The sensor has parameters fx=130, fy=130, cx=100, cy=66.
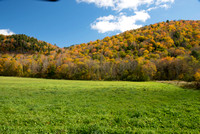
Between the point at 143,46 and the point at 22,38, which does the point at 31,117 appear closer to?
the point at 143,46

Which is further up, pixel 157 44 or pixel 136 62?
pixel 157 44

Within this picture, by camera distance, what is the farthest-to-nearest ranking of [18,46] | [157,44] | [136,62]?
1. [18,46]
2. [157,44]
3. [136,62]

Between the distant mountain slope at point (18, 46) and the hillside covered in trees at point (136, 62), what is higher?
the distant mountain slope at point (18, 46)

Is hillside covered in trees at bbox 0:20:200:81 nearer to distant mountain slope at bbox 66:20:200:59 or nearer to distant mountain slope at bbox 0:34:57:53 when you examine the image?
distant mountain slope at bbox 66:20:200:59

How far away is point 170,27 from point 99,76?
375ft

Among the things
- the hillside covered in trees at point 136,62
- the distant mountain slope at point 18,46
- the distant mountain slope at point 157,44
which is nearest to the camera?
the hillside covered in trees at point 136,62

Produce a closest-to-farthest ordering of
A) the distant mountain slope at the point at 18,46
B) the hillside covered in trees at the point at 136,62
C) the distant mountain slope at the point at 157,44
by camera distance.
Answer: the hillside covered in trees at the point at 136,62, the distant mountain slope at the point at 157,44, the distant mountain slope at the point at 18,46

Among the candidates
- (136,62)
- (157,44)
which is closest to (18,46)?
(136,62)

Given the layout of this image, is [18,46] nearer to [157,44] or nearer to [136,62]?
[136,62]

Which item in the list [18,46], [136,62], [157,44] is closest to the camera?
[136,62]

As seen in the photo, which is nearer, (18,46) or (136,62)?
(136,62)

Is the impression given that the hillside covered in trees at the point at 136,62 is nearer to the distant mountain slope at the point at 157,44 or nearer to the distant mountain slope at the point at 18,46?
the distant mountain slope at the point at 157,44

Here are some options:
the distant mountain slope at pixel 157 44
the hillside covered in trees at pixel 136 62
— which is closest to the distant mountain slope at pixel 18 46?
the hillside covered in trees at pixel 136 62

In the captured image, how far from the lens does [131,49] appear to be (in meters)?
130
